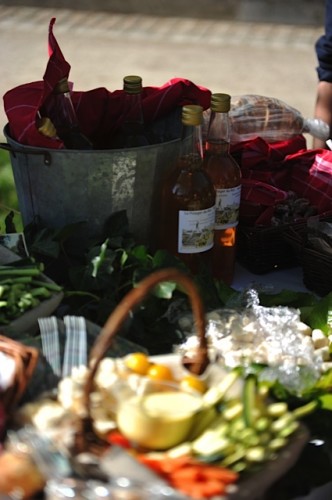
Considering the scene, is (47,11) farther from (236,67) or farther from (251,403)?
(251,403)

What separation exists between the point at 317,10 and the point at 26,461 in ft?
20.4

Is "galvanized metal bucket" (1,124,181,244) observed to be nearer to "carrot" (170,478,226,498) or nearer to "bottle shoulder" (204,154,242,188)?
"bottle shoulder" (204,154,242,188)

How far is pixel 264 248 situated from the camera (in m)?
1.49

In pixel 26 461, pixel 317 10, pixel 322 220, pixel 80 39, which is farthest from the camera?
pixel 317 10

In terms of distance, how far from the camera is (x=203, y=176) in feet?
4.34

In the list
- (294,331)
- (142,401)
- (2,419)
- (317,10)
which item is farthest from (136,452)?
(317,10)

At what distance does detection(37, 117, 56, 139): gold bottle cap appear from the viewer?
1308 mm

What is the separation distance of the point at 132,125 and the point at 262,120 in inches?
14.8

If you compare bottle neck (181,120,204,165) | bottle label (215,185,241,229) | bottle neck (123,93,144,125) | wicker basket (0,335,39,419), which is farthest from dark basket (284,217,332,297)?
wicker basket (0,335,39,419)

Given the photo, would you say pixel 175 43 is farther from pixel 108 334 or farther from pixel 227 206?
pixel 108 334

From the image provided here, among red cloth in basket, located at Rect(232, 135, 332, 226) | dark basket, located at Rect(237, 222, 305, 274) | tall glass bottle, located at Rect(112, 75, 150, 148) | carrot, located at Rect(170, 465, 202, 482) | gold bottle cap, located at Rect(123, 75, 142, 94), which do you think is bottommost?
dark basket, located at Rect(237, 222, 305, 274)

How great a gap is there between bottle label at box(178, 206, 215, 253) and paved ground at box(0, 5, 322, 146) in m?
3.10

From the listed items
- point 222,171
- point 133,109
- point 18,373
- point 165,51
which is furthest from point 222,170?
point 165,51

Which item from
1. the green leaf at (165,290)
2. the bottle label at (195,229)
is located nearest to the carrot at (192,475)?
the green leaf at (165,290)
